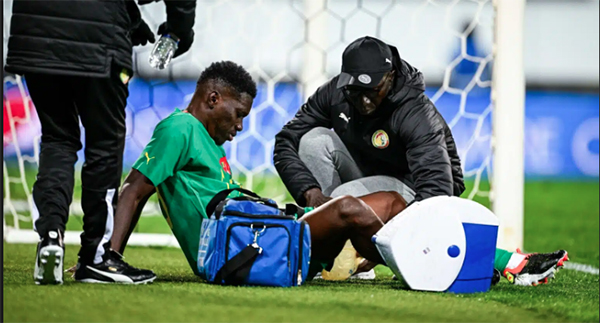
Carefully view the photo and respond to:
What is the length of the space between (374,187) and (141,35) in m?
1.09

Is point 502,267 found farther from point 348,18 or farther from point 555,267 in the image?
point 348,18

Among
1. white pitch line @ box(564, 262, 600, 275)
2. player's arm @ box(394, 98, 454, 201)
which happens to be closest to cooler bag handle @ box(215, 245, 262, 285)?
player's arm @ box(394, 98, 454, 201)

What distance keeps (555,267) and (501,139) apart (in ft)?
4.65

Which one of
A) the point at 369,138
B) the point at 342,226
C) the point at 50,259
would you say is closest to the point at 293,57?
the point at 369,138

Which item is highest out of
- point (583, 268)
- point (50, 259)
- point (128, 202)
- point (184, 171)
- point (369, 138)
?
point (369, 138)

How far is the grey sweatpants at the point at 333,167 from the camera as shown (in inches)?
119

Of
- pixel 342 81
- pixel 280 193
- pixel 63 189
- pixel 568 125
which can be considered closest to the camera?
pixel 63 189

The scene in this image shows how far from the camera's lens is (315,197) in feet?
9.41

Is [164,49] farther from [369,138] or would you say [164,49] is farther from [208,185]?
[369,138]

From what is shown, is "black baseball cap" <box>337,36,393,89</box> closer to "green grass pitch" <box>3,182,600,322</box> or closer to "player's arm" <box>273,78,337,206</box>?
"player's arm" <box>273,78,337,206</box>

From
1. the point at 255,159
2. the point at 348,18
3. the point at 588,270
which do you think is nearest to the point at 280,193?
the point at 255,159

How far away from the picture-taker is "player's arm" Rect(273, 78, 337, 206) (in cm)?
294

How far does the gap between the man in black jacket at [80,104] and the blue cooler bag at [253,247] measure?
0.26 meters

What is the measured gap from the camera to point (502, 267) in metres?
2.89
